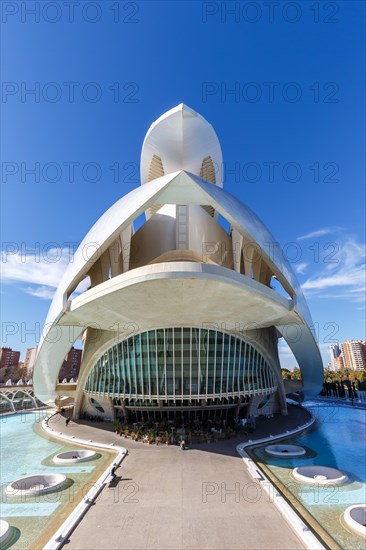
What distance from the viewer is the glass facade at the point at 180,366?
21266 mm

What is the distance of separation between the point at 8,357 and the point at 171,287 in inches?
3394

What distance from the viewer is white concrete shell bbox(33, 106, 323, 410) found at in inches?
531

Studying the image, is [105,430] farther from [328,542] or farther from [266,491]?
[328,542]

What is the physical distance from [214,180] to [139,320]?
70.0 feet

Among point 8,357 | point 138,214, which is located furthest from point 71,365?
point 138,214

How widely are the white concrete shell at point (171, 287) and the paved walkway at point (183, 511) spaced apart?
7572 millimetres

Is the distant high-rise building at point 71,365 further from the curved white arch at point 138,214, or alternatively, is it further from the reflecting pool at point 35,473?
the curved white arch at point 138,214

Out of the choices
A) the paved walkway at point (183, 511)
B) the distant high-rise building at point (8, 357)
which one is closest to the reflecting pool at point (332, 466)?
the paved walkway at point (183, 511)

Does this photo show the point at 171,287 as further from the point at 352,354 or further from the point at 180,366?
the point at 352,354

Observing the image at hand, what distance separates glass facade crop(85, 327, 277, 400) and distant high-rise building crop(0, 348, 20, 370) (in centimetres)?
6914

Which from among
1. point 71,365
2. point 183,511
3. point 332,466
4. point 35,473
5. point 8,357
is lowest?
point 35,473

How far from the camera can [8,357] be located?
82.2m

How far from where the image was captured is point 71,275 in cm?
1798

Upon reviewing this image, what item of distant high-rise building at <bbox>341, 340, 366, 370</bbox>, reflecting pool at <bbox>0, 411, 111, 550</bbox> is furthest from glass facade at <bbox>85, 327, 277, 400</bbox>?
distant high-rise building at <bbox>341, 340, 366, 370</bbox>
